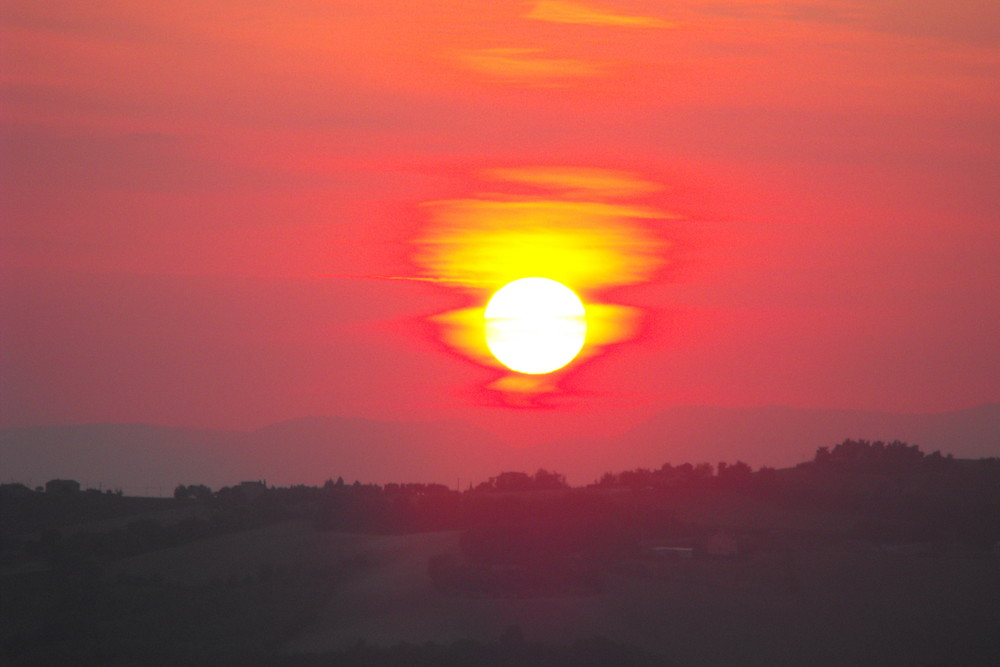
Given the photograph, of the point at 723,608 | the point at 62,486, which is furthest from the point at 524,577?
the point at 62,486

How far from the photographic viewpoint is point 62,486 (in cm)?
7981

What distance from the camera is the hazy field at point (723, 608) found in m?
43.0

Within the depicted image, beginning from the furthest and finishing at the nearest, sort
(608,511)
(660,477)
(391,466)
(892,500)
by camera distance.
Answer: (391,466) < (660,477) < (892,500) < (608,511)

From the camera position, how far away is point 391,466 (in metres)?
144

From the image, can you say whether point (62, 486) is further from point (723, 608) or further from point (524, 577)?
point (723, 608)

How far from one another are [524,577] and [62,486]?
133ft

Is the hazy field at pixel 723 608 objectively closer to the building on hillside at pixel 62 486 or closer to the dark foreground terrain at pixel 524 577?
the dark foreground terrain at pixel 524 577

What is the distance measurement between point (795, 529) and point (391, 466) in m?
85.7

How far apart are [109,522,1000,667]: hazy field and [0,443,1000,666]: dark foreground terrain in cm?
11

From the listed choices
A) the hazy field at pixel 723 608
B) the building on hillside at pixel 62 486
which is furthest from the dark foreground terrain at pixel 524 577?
the building on hillside at pixel 62 486

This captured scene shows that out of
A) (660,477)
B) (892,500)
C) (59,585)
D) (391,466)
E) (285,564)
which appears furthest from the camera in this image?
(391,466)

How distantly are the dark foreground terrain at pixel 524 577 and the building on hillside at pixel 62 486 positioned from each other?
5.08 m

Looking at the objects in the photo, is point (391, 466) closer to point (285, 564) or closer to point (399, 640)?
point (285, 564)

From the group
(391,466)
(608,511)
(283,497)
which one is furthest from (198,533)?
(391,466)
